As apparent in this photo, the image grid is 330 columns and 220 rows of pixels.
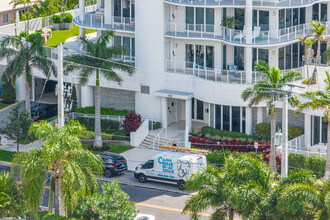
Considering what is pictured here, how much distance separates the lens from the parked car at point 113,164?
49.6m

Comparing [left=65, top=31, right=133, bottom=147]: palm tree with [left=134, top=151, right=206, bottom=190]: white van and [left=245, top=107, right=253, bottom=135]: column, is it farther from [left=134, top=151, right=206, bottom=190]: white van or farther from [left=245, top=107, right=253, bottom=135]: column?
[left=245, top=107, right=253, bottom=135]: column

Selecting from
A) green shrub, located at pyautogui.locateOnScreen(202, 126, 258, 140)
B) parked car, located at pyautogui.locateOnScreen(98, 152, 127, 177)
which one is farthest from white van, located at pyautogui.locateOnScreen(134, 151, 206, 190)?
green shrub, located at pyautogui.locateOnScreen(202, 126, 258, 140)

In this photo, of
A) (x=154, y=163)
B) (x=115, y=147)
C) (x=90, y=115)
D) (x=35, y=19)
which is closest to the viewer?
(x=154, y=163)

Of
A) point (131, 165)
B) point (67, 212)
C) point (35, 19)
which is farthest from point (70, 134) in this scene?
point (35, 19)

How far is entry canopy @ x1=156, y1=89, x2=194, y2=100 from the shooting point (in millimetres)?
56188

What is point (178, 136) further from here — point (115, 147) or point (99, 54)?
point (99, 54)

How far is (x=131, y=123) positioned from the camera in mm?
56625

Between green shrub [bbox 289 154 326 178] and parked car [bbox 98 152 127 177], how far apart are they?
1100cm

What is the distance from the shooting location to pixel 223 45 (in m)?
57.2

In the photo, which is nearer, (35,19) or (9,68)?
(9,68)

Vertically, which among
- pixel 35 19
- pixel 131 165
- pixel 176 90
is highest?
pixel 35 19

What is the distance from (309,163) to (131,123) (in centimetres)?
1476

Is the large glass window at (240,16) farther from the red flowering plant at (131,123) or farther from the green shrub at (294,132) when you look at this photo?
the red flowering plant at (131,123)

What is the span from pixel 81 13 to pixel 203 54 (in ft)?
36.4
